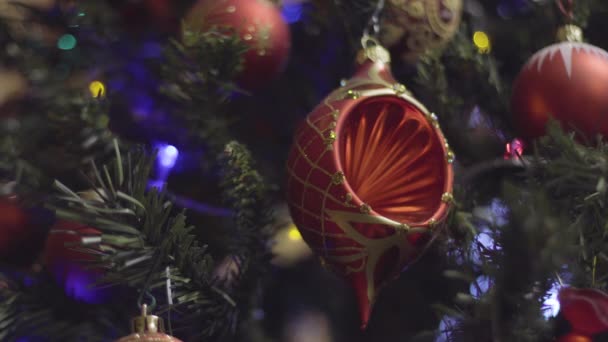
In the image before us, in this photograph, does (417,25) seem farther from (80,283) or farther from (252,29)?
(80,283)

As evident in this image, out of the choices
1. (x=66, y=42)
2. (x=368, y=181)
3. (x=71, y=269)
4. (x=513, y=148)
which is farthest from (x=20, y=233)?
(x=513, y=148)

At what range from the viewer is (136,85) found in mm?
875

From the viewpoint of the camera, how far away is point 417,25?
796mm

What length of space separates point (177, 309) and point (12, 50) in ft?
1.00

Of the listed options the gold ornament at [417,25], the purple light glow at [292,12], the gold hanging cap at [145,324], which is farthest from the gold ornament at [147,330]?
the purple light glow at [292,12]

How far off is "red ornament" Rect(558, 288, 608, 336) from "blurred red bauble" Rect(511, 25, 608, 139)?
183 millimetres

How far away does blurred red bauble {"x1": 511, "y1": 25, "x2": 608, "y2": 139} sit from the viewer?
0.70 metres

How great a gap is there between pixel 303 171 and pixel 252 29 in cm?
19

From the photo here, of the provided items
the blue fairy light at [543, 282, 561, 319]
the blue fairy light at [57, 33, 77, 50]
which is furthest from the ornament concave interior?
the blue fairy light at [57, 33, 77, 50]

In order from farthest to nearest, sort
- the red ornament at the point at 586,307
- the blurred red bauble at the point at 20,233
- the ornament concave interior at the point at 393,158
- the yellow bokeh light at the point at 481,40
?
1. the yellow bokeh light at the point at 481,40
2. the blurred red bauble at the point at 20,233
3. the ornament concave interior at the point at 393,158
4. the red ornament at the point at 586,307

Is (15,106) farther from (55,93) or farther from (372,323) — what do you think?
(372,323)

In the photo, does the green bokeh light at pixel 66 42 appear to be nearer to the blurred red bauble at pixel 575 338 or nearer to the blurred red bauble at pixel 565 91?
the blurred red bauble at pixel 565 91

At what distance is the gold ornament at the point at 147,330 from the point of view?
21.9 inches

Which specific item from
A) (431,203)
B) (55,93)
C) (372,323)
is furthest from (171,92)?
(372,323)
